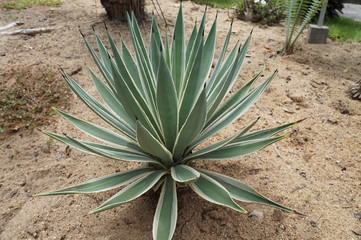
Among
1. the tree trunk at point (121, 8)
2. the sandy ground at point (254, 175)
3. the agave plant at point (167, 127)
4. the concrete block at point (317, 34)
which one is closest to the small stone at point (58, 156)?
the sandy ground at point (254, 175)

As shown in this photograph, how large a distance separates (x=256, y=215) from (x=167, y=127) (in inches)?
29.0

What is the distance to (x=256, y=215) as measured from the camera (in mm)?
1655

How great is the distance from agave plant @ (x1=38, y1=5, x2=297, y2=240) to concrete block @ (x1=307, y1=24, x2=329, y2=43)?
287 centimetres

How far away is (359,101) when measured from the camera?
2775 mm

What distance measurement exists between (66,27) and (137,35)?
2947mm

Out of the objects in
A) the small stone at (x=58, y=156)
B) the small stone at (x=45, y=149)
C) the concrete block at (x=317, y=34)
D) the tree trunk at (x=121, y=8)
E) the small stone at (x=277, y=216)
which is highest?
the tree trunk at (x=121, y=8)

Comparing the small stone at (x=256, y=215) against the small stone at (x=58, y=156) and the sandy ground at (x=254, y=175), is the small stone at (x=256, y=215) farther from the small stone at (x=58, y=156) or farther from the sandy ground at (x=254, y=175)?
the small stone at (x=58, y=156)

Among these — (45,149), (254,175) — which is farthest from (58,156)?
(254,175)

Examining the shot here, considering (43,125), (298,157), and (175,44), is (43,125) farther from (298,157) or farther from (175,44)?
(298,157)

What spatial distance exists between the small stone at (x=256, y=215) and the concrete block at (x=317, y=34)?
3.34 m

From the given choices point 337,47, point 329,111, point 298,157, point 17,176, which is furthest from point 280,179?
point 337,47

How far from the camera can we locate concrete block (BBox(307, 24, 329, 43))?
13.5 ft

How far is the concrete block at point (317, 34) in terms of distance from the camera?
4.11 m

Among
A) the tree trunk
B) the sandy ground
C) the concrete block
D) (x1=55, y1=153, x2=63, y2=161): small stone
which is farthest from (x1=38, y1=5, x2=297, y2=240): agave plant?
the concrete block
